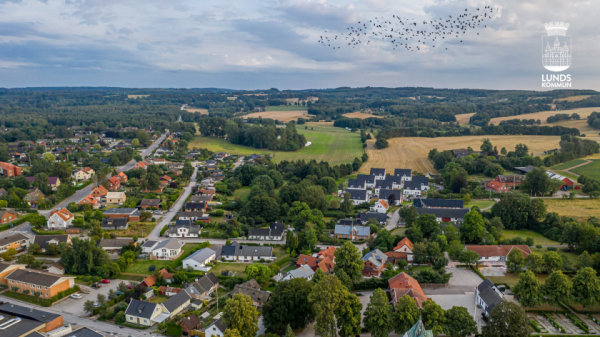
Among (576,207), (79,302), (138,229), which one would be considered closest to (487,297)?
(576,207)

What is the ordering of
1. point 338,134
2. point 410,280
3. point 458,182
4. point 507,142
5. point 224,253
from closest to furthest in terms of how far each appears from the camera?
1. point 410,280
2. point 224,253
3. point 458,182
4. point 507,142
5. point 338,134

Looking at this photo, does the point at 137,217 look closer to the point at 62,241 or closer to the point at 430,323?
the point at 62,241

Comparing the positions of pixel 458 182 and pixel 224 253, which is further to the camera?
pixel 458 182

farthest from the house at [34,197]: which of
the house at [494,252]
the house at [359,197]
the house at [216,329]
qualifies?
the house at [494,252]

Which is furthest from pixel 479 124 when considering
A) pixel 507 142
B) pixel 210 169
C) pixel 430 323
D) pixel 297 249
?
pixel 430 323

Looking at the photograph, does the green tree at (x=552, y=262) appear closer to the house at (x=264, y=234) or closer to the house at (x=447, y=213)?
the house at (x=447, y=213)

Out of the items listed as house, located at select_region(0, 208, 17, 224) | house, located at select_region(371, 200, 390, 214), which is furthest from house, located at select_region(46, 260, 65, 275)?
house, located at select_region(371, 200, 390, 214)

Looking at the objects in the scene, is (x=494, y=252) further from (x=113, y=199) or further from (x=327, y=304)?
(x=113, y=199)

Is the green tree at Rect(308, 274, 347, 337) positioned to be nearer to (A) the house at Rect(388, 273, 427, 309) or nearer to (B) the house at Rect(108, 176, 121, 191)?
(A) the house at Rect(388, 273, 427, 309)
